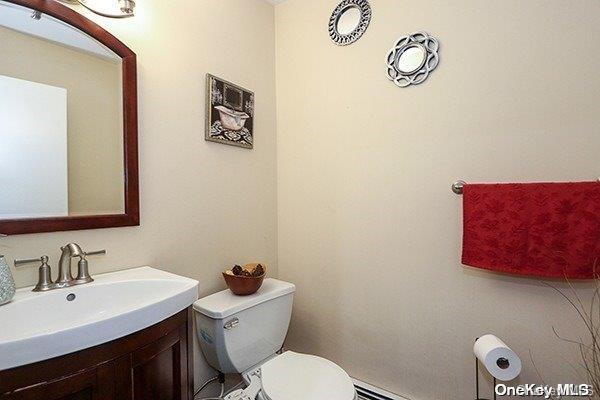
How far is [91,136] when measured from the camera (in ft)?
3.69

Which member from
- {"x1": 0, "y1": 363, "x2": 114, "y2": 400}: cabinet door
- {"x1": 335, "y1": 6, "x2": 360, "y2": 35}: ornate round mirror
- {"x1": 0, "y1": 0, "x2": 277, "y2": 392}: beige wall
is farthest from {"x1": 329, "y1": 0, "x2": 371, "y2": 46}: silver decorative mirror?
{"x1": 0, "y1": 363, "x2": 114, "y2": 400}: cabinet door

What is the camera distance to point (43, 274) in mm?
943

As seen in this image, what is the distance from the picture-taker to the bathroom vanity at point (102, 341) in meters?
0.62

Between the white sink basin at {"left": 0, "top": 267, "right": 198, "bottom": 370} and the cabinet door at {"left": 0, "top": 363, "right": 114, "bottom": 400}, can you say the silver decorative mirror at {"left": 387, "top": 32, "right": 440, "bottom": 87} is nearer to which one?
the white sink basin at {"left": 0, "top": 267, "right": 198, "bottom": 370}

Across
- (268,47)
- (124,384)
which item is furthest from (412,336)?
(268,47)

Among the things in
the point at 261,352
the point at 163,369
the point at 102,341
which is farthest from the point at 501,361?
the point at 102,341

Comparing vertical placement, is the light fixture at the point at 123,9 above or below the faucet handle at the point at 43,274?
above

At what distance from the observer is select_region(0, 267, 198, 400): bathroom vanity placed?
623 mm

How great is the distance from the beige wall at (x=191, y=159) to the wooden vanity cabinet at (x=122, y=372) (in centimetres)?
44

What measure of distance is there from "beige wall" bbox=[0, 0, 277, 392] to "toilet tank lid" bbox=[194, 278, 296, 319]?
6.4 inches

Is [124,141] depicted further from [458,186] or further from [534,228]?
[534,228]

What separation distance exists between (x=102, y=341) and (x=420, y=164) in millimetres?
1362
